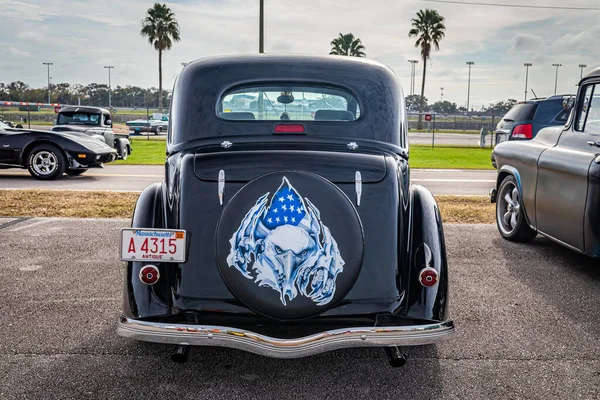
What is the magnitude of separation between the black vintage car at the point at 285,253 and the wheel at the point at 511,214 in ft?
10.4

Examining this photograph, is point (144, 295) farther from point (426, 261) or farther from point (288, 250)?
point (426, 261)

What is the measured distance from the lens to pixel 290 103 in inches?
171

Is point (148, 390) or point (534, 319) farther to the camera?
point (534, 319)

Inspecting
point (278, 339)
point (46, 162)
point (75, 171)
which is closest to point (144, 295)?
point (278, 339)

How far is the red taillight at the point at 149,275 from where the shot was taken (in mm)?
3311

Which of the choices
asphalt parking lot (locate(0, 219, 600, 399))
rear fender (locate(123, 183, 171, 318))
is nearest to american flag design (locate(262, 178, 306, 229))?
rear fender (locate(123, 183, 171, 318))

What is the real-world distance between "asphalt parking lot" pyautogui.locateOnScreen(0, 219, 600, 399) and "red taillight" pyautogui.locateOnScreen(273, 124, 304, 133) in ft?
4.65

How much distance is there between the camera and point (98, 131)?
16156mm

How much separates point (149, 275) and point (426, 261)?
1.55 m

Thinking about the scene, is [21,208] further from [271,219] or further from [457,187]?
[457,187]

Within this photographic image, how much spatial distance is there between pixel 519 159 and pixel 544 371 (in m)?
3.49

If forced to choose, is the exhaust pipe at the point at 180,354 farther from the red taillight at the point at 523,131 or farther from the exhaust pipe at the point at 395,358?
the red taillight at the point at 523,131

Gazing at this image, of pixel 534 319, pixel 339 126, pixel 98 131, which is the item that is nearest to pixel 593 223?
pixel 534 319

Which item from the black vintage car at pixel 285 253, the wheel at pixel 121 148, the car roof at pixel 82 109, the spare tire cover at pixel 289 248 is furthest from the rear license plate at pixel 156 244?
the car roof at pixel 82 109
